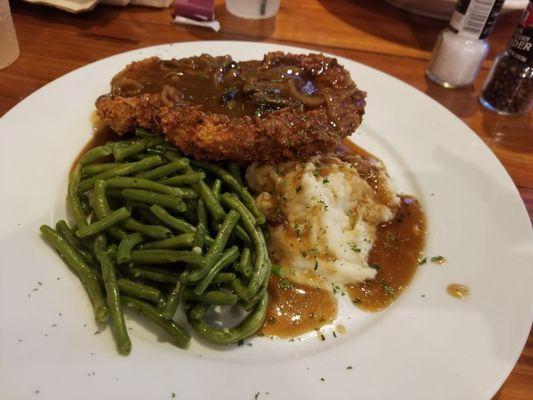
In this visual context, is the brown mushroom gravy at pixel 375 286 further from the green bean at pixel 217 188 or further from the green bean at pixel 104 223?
the green bean at pixel 104 223

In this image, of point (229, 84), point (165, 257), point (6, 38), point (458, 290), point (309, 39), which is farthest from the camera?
point (309, 39)

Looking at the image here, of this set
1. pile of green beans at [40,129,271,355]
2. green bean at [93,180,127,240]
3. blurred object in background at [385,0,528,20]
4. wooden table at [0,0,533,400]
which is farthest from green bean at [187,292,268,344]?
blurred object in background at [385,0,528,20]

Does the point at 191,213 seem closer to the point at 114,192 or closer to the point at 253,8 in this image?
the point at 114,192

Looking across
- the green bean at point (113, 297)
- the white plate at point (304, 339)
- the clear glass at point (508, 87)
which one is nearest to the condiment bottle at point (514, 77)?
the clear glass at point (508, 87)

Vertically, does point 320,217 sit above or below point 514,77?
below

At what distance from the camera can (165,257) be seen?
7.50ft

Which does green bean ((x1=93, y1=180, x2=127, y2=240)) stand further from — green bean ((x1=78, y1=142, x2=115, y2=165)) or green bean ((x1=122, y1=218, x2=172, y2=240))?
green bean ((x1=78, y1=142, x2=115, y2=165))

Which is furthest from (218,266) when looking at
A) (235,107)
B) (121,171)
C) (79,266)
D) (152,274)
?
(235,107)

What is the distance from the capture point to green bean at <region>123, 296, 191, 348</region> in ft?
7.18

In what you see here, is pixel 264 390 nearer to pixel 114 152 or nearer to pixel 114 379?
pixel 114 379

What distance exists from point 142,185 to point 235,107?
30.2 inches

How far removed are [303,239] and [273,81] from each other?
1.03 meters

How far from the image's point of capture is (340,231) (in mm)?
2787

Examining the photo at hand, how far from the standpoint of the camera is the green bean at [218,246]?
2229mm
